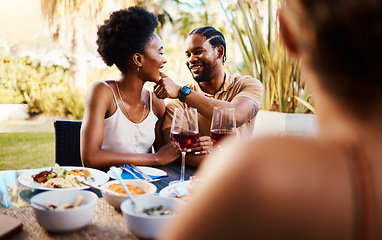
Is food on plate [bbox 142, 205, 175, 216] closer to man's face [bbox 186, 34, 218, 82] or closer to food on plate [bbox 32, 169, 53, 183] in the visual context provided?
food on plate [bbox 32, 169, 53, 183]

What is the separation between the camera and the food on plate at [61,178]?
1.42 m

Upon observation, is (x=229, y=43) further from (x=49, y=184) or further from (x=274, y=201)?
(x=274, y=201)

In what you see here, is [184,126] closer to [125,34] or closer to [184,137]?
[184,137]

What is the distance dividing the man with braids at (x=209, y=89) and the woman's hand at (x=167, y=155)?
0.50 m

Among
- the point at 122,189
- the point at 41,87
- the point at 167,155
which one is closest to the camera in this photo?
the point at 122,189

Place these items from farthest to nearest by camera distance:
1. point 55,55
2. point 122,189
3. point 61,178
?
point 55,55
point 61,178
point 122,189

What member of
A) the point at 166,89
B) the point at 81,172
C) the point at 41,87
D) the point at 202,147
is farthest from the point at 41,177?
the point at 41,87

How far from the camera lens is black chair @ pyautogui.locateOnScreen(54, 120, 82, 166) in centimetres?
257

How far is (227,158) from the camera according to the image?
1.36 ft

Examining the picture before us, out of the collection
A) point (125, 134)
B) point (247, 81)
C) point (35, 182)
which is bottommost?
point (35, 182)

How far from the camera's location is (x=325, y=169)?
0.39 meters

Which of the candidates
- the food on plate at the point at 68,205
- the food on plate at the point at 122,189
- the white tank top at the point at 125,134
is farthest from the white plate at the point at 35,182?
the white tank top at the point at 125,134

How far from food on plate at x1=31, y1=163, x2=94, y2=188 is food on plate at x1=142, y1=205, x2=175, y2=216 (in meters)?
0.58

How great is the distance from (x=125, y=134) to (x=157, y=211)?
4.96 ft
